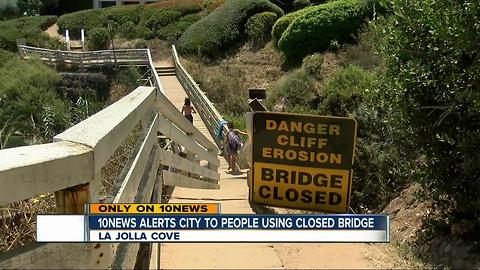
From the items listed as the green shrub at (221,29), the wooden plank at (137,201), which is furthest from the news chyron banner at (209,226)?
the green shrub at (221,29)

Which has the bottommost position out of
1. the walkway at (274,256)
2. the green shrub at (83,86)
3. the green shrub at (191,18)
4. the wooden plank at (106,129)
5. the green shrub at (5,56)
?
the green shrub at (83,86)

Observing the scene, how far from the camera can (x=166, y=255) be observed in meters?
4.22

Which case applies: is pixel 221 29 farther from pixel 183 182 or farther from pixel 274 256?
pixel 274 256

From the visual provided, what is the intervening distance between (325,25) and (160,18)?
57.5ft

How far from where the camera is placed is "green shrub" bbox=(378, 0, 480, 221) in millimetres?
5715

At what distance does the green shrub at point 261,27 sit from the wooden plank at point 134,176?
25524 mm

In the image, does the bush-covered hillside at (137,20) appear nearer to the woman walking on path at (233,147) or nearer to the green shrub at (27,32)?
the green shrub at (27,32)

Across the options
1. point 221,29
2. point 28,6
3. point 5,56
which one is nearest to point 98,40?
point 5,56

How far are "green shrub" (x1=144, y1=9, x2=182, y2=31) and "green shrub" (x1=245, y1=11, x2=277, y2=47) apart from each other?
937 centimetres

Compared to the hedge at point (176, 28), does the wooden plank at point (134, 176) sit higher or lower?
higher

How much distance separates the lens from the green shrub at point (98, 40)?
36.6 m

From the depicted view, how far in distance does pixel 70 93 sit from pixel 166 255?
26.2 metres

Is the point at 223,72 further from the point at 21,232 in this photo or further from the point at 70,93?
the point at 21,232

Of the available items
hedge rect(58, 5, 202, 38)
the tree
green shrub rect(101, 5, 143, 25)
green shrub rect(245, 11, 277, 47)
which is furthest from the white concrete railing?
the tree
